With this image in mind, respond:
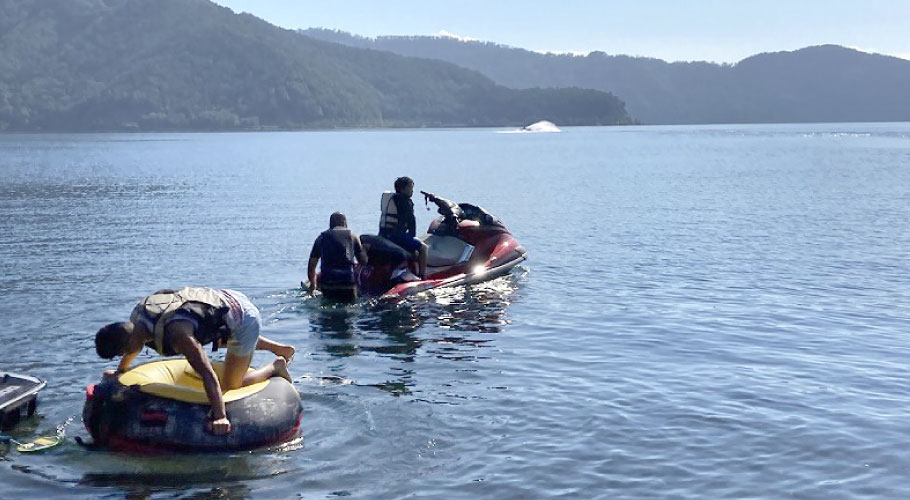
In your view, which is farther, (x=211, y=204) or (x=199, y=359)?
(x=211, y=204)

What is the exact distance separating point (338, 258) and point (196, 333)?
773cm

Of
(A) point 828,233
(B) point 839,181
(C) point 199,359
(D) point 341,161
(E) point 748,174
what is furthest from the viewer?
(D) point 341,161

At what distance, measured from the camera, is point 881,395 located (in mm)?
13555

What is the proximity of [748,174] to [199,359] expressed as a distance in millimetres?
64179

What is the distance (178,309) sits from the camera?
1024 cm

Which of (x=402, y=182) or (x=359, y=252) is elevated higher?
(x=402, y=182)

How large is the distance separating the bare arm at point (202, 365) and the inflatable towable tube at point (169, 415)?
16cm

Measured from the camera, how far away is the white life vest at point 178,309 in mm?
10180

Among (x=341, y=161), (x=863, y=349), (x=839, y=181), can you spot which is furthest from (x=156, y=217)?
(x=341, y=161)

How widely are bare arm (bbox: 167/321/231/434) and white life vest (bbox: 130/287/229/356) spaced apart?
13cm

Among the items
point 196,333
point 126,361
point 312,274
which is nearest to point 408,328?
point 312,274

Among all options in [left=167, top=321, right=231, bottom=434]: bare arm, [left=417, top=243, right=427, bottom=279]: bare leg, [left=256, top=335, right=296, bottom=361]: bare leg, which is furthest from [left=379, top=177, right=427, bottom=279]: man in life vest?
[left=167, top=321, right=231, bottom=434]: bare arm

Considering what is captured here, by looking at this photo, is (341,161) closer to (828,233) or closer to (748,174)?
(748,174)

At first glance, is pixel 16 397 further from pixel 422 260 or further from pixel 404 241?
pixel 422 260
